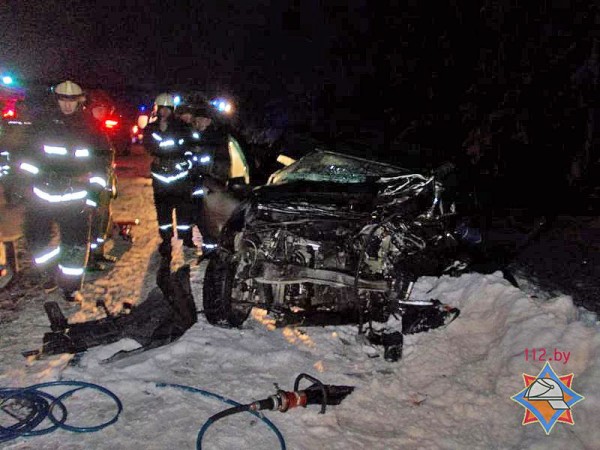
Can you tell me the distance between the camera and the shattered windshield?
4651 mm

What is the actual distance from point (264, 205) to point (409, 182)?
1.32 meters

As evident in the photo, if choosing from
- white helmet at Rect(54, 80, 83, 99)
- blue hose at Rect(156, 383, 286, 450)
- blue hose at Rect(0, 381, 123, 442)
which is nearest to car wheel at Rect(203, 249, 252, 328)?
blue hose at Rect(156, 383, 286, 450)

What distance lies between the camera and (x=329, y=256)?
12.8ft

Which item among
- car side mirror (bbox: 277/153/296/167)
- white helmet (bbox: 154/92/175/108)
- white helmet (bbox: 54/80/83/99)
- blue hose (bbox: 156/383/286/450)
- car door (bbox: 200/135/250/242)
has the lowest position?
blue hose (bbox: 156/383/286/450)

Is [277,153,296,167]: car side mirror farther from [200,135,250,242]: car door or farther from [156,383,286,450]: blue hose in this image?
[156,383,286,450]: blue hose

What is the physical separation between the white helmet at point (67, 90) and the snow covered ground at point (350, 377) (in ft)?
6.46

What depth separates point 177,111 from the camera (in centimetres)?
583

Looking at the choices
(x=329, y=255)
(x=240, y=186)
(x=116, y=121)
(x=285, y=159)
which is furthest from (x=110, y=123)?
(x=329, y=255)

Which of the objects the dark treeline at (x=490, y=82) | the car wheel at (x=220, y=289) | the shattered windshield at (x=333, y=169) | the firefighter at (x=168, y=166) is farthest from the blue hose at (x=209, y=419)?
the dark treeline at (x=490, y=82)

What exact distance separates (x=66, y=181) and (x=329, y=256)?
2589mm

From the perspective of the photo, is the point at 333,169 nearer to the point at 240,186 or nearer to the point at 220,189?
the point at 240,186

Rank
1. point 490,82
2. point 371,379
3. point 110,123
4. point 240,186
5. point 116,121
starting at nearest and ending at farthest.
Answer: point 371,379 < point 240,186 < point 490,82 < point 110,123 < point 116,121

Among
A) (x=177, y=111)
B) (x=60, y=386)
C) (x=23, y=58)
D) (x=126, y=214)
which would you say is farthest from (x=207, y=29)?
(x=60, y=386)

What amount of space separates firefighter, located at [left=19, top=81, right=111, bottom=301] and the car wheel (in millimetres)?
1527
